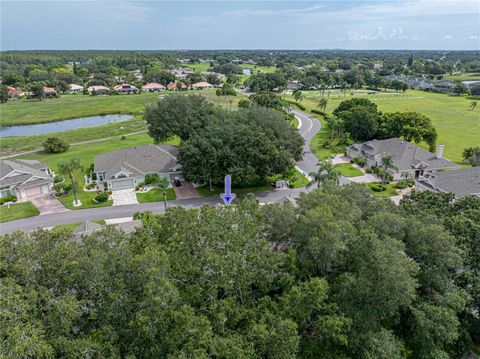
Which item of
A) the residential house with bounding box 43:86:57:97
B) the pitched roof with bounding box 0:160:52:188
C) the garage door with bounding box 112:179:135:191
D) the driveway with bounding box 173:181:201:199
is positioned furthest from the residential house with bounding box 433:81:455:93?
the residential house with bounding box 43:86:57:97

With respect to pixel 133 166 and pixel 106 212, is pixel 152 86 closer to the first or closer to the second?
pixel 133 166

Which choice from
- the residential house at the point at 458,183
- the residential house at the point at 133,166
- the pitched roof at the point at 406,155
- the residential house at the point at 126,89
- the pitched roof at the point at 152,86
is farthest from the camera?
the pitched roof at the point at 152,86

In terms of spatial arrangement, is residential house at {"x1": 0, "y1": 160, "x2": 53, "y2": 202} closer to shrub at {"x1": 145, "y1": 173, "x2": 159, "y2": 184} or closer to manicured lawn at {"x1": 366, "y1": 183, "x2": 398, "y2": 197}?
shrub at {"x1": 145, "y1": 173, "x2": 159, "y2": 184}

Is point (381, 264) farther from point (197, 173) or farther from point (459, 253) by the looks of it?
point (197, 173)

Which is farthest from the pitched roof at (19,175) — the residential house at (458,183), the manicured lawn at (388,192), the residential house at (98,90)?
the residential house at (98,90)

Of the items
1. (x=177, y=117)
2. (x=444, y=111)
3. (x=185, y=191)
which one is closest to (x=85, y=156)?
(x=177, y=117)

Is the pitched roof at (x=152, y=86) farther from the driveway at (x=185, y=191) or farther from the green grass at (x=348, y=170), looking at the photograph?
the green grass at (x=348, y=170)
